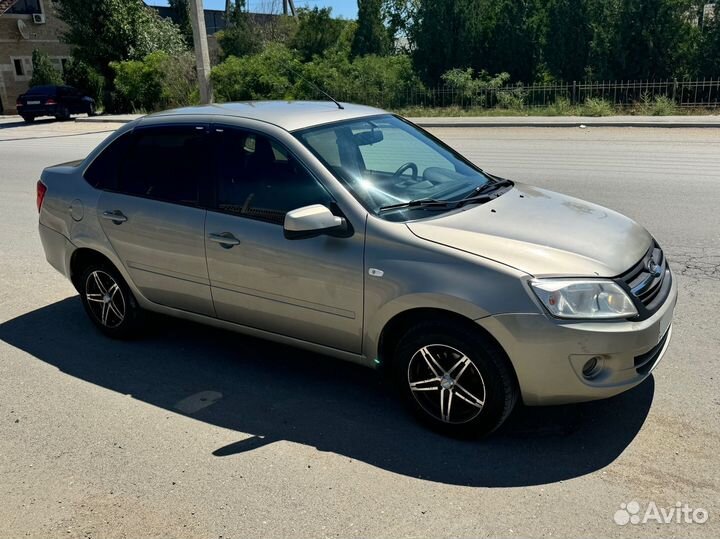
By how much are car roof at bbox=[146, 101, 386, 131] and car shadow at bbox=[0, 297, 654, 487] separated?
1.65m

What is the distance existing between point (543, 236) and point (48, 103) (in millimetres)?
33011

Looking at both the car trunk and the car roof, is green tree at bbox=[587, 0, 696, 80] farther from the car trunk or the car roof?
the car trunk

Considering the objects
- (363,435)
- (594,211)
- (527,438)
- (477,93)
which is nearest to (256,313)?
(363,435)

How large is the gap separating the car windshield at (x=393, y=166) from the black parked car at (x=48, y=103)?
31.2 m

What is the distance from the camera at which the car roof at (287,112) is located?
4377 mm

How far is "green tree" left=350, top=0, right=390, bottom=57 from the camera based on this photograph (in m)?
40.7

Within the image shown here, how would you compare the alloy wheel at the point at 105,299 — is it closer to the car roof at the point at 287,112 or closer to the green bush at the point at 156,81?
the car roof at the point at 287,112

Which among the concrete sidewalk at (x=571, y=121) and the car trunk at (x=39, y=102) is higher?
the car trunk at (x=39, y=102)

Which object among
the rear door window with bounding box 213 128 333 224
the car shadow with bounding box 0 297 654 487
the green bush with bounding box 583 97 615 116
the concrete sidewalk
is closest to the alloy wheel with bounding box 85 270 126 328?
the car shadow with bounding box 0 297 654 487

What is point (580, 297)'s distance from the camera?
10.9 ft

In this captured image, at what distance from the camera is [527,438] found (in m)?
3.69

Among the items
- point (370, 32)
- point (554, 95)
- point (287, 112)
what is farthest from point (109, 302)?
point (370, 32)

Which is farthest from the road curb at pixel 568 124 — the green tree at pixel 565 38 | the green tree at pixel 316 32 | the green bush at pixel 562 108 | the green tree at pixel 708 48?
the green tree at pixel 316 32

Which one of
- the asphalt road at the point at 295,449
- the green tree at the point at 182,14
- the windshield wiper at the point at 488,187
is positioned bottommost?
the asphalt road at the point at 295,449
